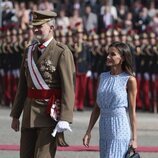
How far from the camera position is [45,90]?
28.3ft

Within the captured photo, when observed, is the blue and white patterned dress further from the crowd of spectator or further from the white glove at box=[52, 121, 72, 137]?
the crowd of spectator

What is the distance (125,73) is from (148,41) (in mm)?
12295

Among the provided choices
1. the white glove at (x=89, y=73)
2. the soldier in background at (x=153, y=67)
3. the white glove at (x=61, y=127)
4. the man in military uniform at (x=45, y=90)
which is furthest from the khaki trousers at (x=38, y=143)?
the white glove at (x=89, y=73)

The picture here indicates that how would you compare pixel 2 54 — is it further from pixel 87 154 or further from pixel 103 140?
pixel 103 140

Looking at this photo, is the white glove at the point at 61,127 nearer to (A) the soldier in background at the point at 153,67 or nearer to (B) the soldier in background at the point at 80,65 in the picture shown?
(B) the soldier in background at the point at 80,65

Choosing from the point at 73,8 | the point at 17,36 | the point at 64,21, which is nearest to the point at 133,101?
the point at 17,36

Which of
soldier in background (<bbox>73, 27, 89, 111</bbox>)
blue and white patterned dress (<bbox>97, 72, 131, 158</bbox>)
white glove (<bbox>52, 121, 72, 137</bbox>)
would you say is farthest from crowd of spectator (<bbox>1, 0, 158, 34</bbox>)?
blue and white patterned dress (<bbox>97, 72, 131, 158</bbox>)

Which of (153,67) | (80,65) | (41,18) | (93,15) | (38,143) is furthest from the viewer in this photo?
(93,15)

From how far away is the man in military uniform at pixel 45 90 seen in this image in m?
8.50

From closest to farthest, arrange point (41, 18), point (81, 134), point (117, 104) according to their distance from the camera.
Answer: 1. point (117, 104)
2. point (41, 18)
3. point (81, 134)

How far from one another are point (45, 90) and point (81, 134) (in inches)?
256

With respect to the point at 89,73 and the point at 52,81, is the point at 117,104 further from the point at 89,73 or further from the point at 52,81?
the point at 89,73

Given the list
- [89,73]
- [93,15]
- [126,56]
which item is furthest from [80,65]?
[126,56]

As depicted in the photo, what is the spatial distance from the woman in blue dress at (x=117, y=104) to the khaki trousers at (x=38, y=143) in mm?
361
